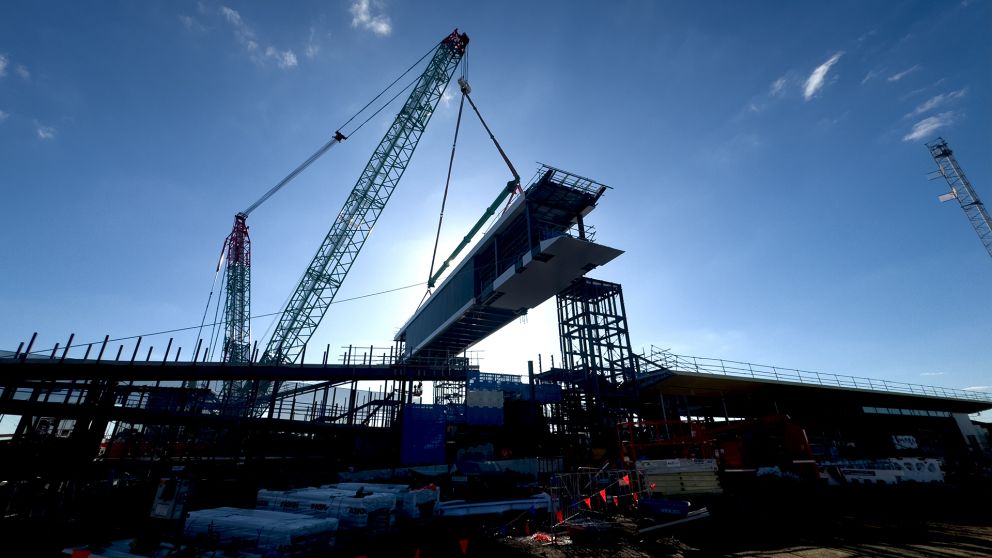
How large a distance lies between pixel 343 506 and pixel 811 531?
1567 cm

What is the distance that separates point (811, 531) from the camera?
13.2 meters

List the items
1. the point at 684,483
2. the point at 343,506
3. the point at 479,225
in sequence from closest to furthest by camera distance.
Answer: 1. the point at 343,506
2. the point at 684,483
3. the point at 479,225

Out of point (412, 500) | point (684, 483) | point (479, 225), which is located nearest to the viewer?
point (412, 500)

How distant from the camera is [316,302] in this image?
53.3 meters

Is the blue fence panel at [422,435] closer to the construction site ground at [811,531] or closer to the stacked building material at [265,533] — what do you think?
the construction site ground at [811,531]

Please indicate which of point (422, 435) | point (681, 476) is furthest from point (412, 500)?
point (422, 435)

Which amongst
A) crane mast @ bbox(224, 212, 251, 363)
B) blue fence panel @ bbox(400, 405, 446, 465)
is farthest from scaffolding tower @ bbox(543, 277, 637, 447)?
crane mast @ bbox(224, 212, 251, 363)

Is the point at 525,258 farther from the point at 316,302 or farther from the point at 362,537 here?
the point at 316,302

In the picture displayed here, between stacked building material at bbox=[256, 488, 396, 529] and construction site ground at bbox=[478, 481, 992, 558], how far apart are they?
3374mm

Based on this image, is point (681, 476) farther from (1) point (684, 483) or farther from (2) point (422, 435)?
(2) point (422, 435)

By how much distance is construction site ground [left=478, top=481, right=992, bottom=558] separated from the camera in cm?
1073

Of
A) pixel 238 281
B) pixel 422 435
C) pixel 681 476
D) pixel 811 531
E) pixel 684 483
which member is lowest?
pixel 811 531

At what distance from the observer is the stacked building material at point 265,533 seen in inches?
336

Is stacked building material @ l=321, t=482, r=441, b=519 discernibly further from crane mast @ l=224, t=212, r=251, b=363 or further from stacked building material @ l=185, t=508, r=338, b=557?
crane mast @ l=224, t=212, r=251, b=363
